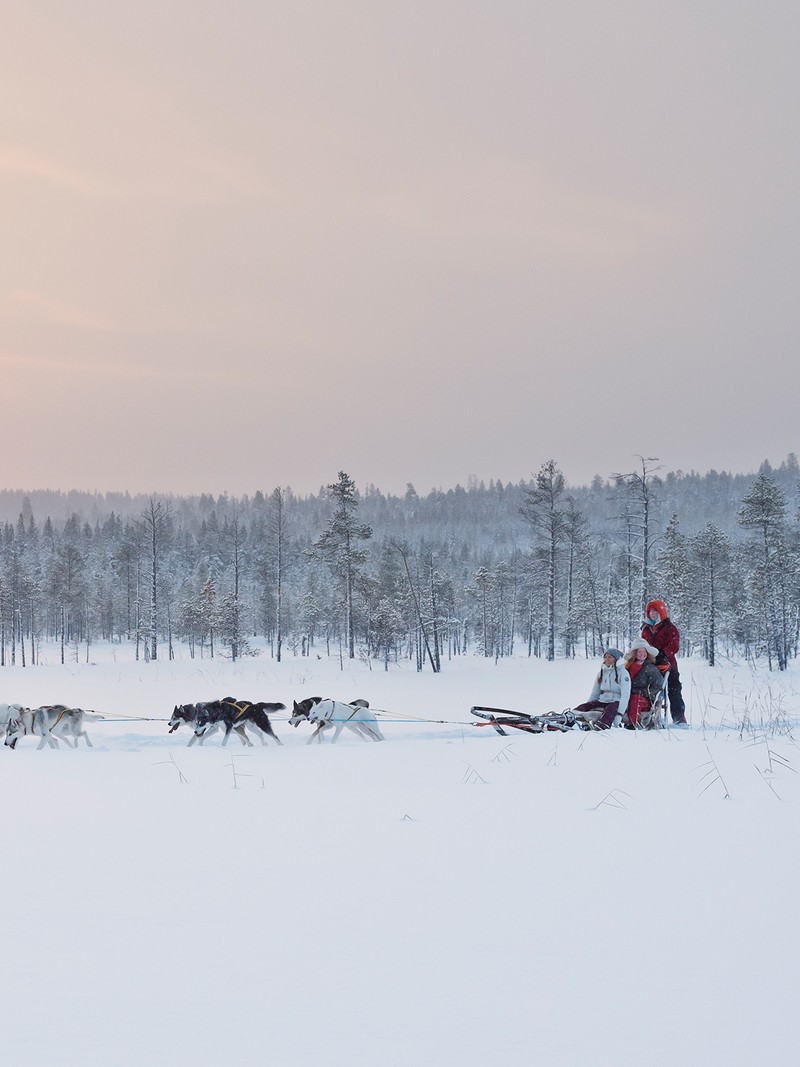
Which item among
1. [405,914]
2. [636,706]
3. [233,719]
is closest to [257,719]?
[233,719]

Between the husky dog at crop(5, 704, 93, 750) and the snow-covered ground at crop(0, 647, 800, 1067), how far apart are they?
2001mm

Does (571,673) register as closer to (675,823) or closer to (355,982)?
(675,823)

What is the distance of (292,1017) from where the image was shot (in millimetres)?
2527

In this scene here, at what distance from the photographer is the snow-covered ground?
2412 millimetres

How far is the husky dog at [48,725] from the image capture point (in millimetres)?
8953

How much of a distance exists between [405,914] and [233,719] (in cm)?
613

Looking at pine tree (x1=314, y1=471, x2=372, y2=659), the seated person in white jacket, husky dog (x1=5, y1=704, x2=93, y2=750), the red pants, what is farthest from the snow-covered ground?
pine tree (x1=314, y1=471, x2=372, y2=659)

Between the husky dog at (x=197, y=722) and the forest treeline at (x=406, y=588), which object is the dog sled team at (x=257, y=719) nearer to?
the husky dog at (x=197, y=722)

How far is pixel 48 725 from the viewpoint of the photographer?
29.5 ft

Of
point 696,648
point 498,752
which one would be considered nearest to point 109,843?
point 498,752

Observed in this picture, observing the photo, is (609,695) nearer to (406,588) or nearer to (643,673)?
(643,673)

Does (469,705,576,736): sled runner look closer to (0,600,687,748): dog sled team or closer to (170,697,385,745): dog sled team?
(0,600,687,748): dog sled team

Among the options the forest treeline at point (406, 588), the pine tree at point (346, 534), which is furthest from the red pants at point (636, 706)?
the pine tree at point (346, 534)

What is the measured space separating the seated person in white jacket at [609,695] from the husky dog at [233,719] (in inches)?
158
